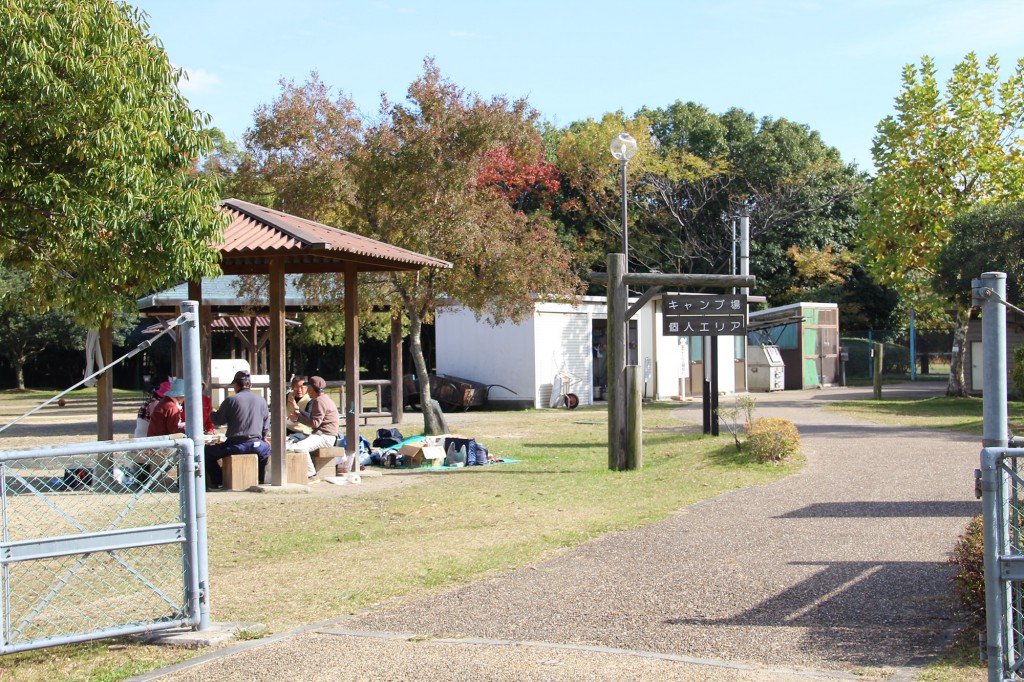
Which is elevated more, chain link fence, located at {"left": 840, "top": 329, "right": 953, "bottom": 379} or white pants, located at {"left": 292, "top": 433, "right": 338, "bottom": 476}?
chain link fence, located at {"left": 840, "top": 329, "right": 953, "bottom": 379}

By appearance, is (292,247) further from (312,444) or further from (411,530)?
(411,530)

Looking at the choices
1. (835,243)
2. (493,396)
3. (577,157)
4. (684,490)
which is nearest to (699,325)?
(684,490)

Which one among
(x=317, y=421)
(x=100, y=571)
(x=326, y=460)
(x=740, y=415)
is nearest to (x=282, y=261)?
(x=317, y=421)

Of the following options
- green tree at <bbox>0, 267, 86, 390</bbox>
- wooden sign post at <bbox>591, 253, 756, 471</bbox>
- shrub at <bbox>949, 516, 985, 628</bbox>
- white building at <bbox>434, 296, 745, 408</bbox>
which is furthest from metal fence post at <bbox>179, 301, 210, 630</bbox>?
green tree at <bbox>0, 267, 86, 390</bbox>

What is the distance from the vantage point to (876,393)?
29391 millimetres

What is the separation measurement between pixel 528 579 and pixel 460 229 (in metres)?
11.5

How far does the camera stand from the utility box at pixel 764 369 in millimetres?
34344

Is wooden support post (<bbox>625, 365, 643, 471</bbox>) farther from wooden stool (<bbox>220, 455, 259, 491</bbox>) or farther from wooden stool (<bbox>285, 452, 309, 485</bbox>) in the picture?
wooden stool (<bbox>220, 455, 259, 491</bbox>)

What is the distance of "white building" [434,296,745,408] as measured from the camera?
27.7 meters

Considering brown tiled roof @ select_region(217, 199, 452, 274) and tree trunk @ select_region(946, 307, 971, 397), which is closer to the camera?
brown tiled roof @ select_region(217, 199, 452, 274)

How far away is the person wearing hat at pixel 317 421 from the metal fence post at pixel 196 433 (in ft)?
23.3

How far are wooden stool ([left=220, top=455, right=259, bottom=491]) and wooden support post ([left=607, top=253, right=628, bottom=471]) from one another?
453 centimetres

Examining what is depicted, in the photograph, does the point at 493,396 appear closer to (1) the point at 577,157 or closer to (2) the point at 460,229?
(2) the point at 460,229

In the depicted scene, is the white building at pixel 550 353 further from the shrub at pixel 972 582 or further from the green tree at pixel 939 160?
the shrub at pixel 972 582
